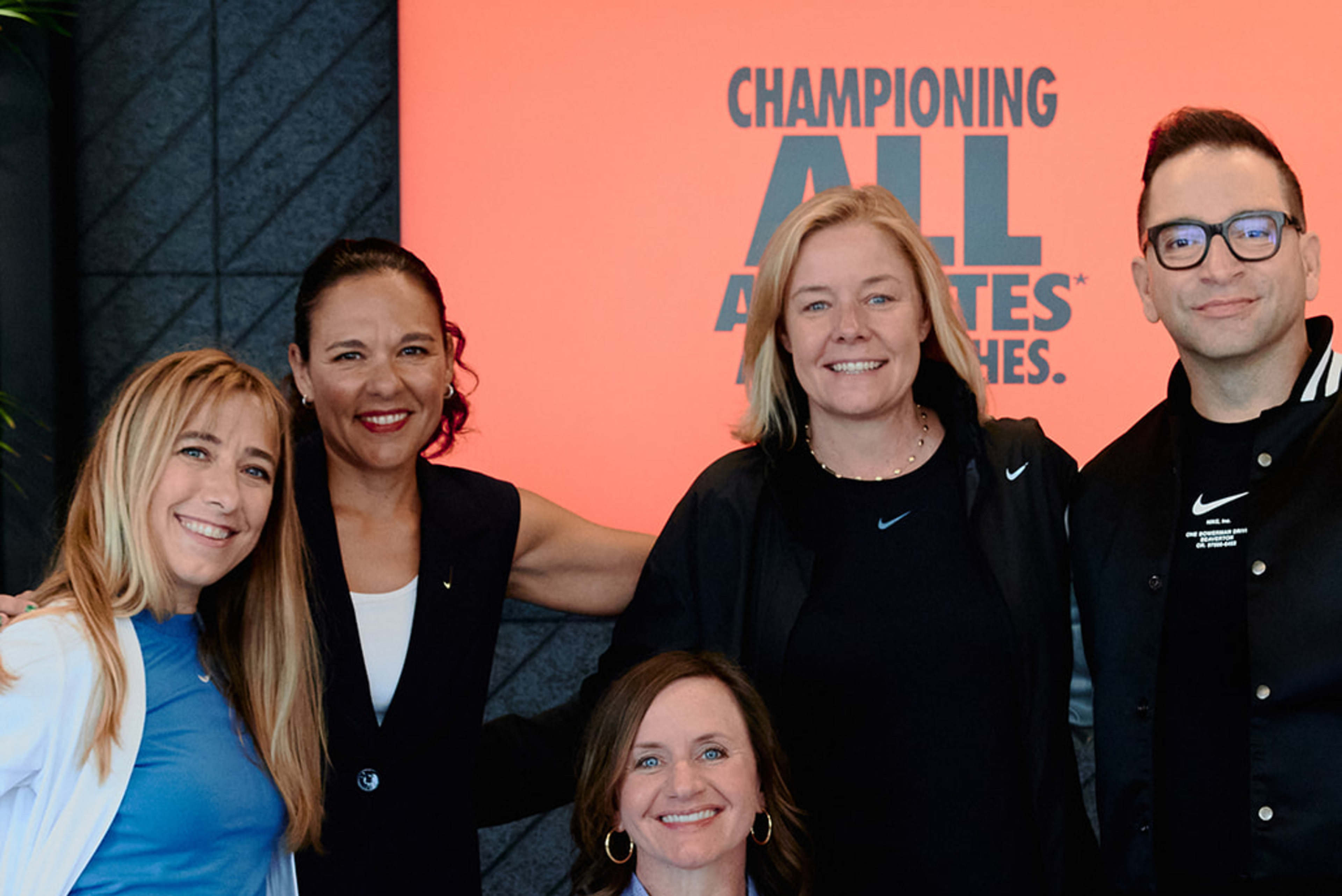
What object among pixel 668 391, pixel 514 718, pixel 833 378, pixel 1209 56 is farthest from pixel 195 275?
pixel 1209 56

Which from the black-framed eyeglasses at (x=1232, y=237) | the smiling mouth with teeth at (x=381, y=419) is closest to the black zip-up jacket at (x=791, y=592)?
the black-framed eyeglasses at (x=1232, y=237)

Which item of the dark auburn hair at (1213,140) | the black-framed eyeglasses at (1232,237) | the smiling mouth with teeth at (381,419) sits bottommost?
the smiling mouth with teeth at (381,419)

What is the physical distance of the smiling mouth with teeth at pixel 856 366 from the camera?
6.63ft

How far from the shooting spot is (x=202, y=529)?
5.64 feet

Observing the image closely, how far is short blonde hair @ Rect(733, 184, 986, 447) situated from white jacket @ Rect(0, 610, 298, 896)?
1154mm

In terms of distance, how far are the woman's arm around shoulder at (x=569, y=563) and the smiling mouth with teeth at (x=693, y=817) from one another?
1.97 feet

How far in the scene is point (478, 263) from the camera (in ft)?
10.5

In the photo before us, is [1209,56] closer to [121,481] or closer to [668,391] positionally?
[668,391]

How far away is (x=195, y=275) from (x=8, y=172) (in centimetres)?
53

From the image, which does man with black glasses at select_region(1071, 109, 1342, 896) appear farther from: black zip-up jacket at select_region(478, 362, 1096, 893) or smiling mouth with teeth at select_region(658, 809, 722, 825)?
smiling mouth with teeth at select_region(658, 809, 722, 825)

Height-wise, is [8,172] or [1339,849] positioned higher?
[8,172]

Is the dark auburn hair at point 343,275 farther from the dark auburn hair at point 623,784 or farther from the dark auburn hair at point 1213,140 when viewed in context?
the dark auburn hair at point 1213,140

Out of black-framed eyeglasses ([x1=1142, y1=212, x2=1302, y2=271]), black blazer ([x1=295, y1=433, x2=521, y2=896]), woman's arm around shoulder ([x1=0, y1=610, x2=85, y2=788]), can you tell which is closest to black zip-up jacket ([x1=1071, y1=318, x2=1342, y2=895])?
black-framed eyeglasses ([x1=1142, y1=212, x2=1302, y2=271])

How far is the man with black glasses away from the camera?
172cm
